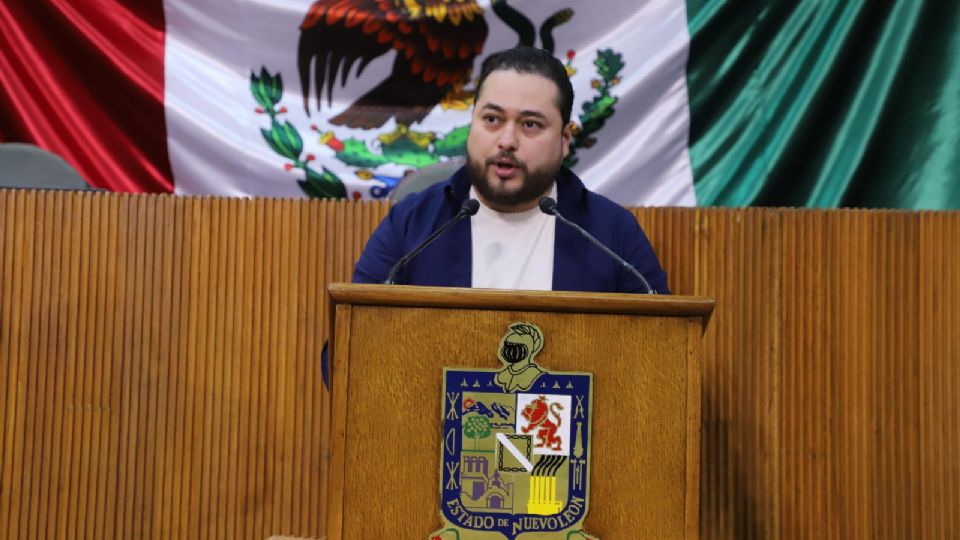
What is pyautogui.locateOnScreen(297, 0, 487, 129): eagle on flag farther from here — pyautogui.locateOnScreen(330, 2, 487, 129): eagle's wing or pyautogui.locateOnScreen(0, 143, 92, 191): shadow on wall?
pyautogui.locateOnScreen(0, 143, 92, 191): shadow on wall

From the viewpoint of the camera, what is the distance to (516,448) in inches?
46.0

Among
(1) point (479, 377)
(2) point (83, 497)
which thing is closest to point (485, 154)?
(1) point (479, 377)

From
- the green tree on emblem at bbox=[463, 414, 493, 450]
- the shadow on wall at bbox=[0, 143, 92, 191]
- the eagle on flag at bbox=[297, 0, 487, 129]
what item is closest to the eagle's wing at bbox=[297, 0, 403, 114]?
the eagle on flag at bbox=[297, 0, 487, 129]

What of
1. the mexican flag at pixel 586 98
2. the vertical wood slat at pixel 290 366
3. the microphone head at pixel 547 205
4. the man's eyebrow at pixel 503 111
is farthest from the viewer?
the mexican flag at pixel 586 98

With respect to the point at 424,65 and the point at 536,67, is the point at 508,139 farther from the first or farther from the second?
the point at 424,65

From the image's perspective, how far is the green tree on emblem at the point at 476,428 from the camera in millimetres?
1170

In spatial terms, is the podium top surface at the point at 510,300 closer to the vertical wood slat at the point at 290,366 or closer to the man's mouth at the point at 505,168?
the man's mouth at the point at 505,168

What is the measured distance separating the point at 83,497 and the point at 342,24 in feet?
5.07

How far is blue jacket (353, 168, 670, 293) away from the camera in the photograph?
5.44 ft

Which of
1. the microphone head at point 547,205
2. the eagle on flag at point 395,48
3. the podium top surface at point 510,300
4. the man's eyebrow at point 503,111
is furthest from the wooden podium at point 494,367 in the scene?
the eagle on flag at point 395,48

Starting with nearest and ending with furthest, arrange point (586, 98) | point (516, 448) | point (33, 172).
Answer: point (516, 448) < point (33, 172) < point (586, 98)

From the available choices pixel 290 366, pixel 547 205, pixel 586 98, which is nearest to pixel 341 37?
pixel 586 98

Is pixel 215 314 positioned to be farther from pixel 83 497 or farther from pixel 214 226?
pixel 83 497

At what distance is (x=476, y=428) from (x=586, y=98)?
1.69 meters
